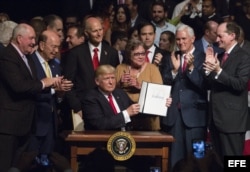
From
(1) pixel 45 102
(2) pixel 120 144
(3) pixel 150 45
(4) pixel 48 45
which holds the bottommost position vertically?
(2) pixel 120 144

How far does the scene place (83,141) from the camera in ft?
27.9

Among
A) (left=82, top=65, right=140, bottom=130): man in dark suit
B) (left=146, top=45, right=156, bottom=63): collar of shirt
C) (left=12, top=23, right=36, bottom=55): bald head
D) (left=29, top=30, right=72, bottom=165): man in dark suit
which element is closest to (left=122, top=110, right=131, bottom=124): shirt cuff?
(left=82, top=65, right=140, bottom=130): man in dark suit

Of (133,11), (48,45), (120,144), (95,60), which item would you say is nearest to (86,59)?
(95,60)

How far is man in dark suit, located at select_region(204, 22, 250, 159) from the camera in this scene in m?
8.94

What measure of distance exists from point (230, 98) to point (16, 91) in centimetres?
215

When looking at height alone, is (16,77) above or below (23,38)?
below

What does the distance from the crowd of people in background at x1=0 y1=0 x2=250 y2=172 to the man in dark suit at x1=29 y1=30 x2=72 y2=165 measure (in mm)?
10

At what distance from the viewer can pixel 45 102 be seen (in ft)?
29.5

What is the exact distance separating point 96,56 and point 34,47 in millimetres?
683

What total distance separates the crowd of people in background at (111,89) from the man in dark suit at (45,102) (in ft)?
0.03

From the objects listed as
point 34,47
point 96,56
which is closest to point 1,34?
point 34,47

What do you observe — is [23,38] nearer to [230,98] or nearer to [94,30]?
[94,30]

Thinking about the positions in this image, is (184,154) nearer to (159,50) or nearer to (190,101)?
(190,101)

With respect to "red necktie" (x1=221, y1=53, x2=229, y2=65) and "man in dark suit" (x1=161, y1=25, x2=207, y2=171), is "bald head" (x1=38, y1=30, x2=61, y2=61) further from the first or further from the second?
"red necktie" (x1=221, y1=53, x2=229, y2=65)
